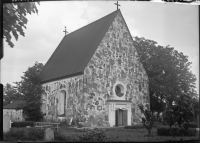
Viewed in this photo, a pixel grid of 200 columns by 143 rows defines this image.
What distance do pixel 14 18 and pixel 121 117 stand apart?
538 inches

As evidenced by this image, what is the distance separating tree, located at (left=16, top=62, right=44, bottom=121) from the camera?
1644cm

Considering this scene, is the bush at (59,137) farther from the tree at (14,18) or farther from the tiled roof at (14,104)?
the tree at (14,18)

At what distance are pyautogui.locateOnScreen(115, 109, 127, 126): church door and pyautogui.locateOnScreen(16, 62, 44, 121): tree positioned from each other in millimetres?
5340

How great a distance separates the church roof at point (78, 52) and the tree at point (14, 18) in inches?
364

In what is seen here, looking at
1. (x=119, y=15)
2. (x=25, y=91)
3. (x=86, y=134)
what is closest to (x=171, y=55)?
(x=119, y=15)

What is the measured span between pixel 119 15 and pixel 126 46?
2.25 meters

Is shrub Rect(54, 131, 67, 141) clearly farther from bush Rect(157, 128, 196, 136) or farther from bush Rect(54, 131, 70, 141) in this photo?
bush Rect(157, 128, 196, 136)

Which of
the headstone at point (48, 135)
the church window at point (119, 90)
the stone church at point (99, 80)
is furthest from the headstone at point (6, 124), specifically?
the church window at point (119, 90)

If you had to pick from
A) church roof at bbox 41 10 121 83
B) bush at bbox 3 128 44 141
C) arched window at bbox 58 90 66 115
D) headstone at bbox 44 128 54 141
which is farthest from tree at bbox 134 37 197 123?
bush at bbox 3 128 44 141

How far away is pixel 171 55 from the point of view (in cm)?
1562

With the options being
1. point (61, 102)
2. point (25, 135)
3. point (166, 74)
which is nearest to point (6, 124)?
point (25, 135)

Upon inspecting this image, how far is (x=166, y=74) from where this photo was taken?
673 inches

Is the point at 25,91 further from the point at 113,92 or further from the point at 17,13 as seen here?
the point at 17,13

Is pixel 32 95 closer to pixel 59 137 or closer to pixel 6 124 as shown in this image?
pixel 6 124
